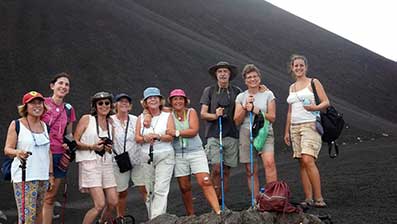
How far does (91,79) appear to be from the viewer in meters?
17.9

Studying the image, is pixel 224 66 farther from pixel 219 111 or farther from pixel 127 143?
pixel 127 143

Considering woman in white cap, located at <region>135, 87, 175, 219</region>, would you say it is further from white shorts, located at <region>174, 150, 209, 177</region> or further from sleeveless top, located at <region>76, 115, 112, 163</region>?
sleeveless top, located at <region>76, 115, 112, 163</region>

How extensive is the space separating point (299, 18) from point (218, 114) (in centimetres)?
4245

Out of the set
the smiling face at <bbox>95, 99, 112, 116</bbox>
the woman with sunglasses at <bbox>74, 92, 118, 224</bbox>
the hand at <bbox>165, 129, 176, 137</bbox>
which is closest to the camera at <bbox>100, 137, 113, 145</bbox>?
the woman with sunglasses at <bbox>74, 92, 118, 224</bbox>

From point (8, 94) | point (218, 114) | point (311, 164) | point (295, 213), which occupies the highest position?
point (8, 94)

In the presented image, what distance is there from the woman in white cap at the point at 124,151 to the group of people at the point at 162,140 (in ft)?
0.04

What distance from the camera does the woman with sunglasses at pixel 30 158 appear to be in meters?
5.07

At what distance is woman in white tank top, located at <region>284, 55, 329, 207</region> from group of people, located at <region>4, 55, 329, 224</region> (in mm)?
12

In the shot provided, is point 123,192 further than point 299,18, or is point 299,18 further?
point 299,18

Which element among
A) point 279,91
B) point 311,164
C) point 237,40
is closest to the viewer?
point 311,164

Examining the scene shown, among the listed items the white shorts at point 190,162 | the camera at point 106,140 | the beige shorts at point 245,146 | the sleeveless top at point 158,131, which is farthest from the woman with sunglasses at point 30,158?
the beige shorts at point 245,146

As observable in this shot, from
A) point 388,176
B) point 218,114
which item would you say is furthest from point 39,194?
point 388,176

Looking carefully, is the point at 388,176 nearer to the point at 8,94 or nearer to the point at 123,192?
the point at 123,192

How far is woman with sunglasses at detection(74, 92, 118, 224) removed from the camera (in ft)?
18.9
